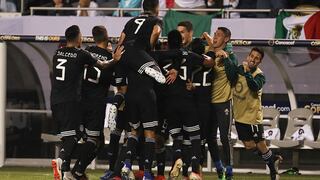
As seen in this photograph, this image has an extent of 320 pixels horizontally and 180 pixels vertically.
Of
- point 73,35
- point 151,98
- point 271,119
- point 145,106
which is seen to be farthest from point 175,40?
point 271,119

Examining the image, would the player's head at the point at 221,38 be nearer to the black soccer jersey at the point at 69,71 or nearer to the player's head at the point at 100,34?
the player's head at the point at 100,34

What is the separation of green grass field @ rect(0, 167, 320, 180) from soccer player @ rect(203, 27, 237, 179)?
1.63 m

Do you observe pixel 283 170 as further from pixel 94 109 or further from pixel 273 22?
pixel 94 109

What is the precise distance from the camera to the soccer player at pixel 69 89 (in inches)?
595

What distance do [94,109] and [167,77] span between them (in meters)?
1.22

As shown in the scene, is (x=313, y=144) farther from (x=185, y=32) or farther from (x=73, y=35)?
(x=73, y=35)

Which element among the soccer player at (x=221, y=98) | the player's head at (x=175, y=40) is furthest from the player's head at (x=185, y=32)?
the player's head at (x=175, y=40)

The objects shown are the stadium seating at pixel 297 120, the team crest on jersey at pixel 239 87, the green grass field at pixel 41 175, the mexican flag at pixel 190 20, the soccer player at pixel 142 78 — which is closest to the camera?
the soccer player at pixel 142 78

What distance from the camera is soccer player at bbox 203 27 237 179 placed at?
15.8m

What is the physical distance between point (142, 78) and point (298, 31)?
553 centimetres

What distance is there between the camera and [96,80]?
51.2ft

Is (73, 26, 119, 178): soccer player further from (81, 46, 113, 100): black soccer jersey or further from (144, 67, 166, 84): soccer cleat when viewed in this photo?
(144, 67, 166, 84): soccer cleat

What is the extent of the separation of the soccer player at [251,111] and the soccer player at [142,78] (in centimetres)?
165

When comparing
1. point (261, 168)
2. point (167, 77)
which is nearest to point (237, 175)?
point (261, 168)
